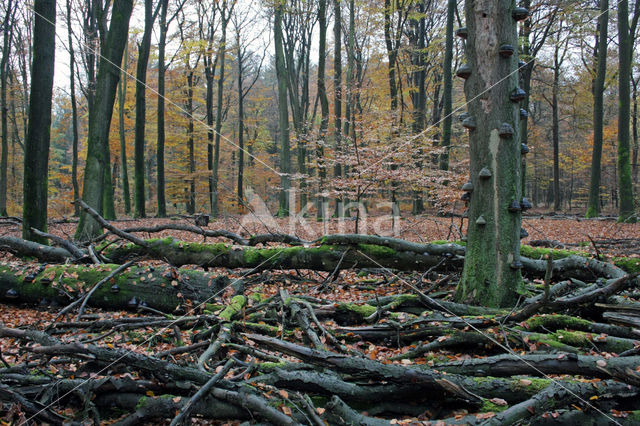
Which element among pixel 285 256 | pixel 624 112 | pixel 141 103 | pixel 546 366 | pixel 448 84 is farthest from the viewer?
pixel 141 103

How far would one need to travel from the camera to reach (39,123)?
7355mm

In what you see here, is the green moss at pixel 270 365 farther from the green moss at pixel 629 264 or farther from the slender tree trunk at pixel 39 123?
the slender tree trunk at pixel 39 123

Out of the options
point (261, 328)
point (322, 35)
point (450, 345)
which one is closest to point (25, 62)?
point (322, 35)

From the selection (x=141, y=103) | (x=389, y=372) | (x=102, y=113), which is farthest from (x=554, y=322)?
(x=141, y=103)

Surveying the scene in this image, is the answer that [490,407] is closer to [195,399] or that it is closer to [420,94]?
[195,399]

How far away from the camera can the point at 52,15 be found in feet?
24.4

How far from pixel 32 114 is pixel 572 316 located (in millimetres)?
9251

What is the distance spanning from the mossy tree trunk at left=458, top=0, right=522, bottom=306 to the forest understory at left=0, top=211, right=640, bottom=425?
31 centimetres

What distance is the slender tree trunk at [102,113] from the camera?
8828 millimetres

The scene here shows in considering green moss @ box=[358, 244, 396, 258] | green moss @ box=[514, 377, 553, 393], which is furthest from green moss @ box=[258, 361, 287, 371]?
green moss @ box=[358, 244, 396, 258]

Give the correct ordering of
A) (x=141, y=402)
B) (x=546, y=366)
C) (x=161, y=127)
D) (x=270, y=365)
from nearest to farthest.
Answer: (x=141, y=402) → (x=546, y=366) → (x=270, y=365) → (x=161, y=127)

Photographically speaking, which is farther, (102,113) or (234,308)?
(102,113)

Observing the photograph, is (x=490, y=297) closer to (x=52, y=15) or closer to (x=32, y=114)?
(x=32, y=114)

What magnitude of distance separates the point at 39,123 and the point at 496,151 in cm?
817
